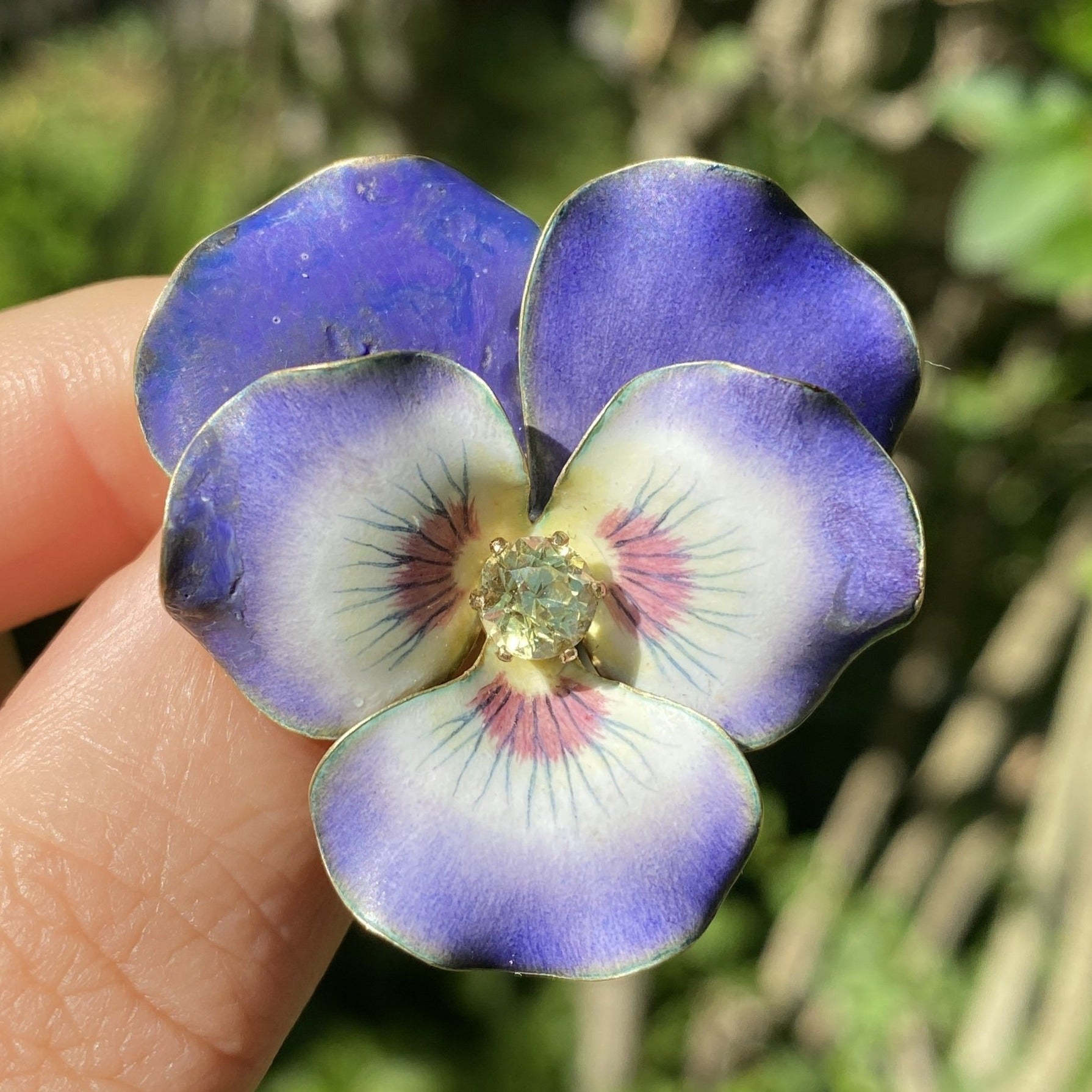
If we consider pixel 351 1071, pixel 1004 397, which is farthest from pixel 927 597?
pixel 351 1071

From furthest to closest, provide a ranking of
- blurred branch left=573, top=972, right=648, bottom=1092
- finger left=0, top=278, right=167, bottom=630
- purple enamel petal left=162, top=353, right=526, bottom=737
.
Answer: blurred branch left=573, top=972, right=648, bottom=1092, finger left=0, top=278, right=167, bottom=630, purple enamel petal left=162, top=353, right=526, bottom=737

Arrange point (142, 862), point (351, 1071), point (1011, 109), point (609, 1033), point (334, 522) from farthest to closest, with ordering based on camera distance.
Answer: point (351, 1071) < point (609, 1033) < point (1011, 109) < point (142, 862) < point (334, 522)

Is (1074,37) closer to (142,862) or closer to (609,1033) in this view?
(142,862)

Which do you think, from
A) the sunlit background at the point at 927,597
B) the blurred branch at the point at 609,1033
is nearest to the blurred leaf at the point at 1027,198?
the sunlit background at the point at 927,597

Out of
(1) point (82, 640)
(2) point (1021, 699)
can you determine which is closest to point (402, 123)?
(1) point (82, 640)

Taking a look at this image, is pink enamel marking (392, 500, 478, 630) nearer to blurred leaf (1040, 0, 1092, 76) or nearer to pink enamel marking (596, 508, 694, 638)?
pink enamel marking (596, 508, 694, 638)

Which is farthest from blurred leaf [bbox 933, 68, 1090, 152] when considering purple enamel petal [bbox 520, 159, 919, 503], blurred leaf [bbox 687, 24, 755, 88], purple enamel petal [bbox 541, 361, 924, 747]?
purple enamel petal [bbox 541, 361, 924, 747]
